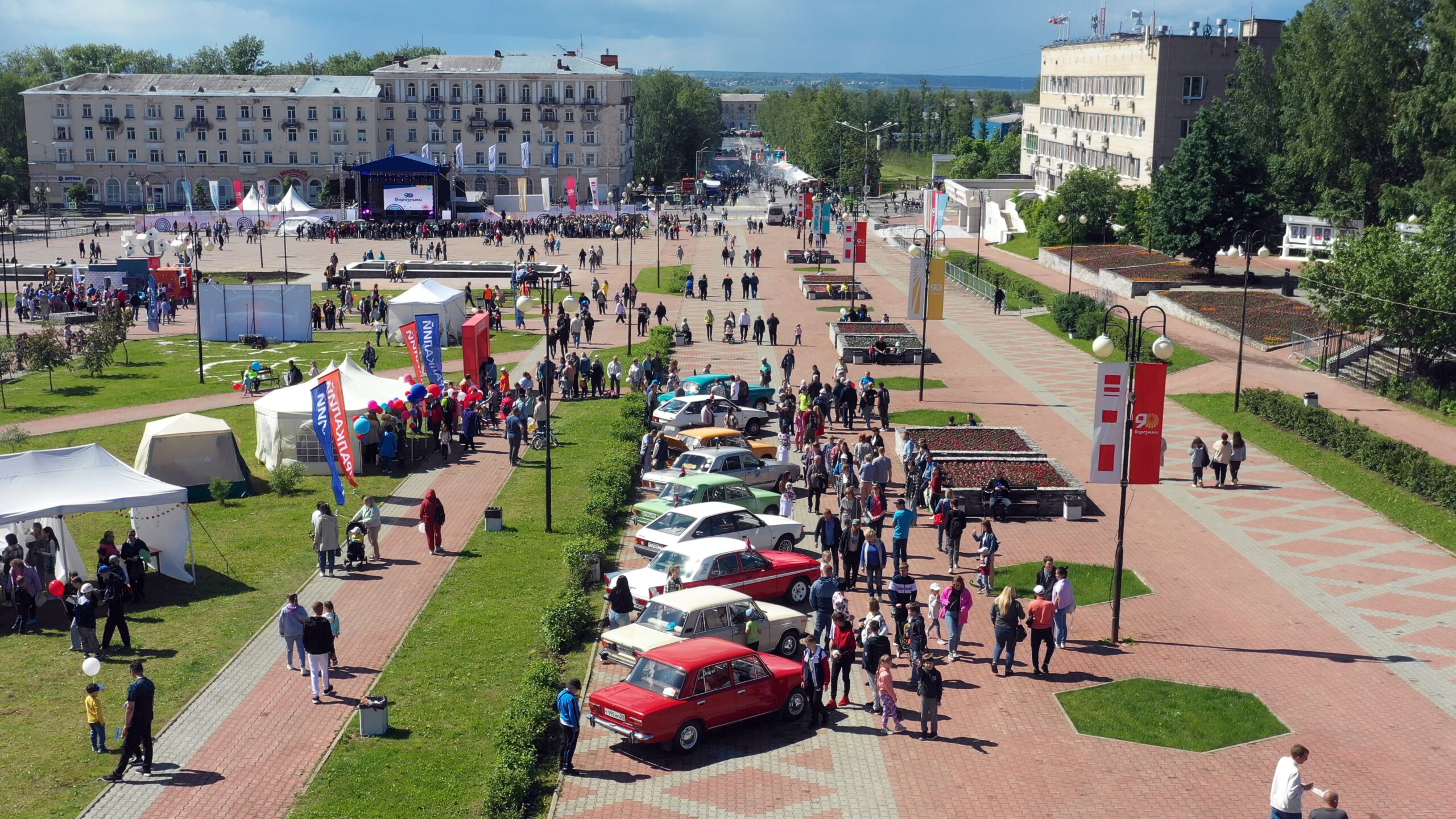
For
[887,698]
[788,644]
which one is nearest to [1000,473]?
[788,644]

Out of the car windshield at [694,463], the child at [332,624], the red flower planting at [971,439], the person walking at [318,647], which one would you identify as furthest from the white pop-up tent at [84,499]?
the red flower planting at [971,439]

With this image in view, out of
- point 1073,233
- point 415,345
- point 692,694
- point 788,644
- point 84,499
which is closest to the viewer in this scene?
point 692,694

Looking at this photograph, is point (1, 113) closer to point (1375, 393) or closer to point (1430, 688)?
point (1375, 393)

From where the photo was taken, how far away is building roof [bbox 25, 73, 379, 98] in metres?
110

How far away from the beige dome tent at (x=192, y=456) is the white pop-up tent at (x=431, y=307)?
1780cm

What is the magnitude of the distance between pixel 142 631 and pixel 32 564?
8.07 feet

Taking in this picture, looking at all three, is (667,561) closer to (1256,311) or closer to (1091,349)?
(1091,349)

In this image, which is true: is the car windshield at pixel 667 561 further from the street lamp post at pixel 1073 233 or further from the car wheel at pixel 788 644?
the street lamp post at pixel 1073 233

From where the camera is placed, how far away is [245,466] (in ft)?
89.2

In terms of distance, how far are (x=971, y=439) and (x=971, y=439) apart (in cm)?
1

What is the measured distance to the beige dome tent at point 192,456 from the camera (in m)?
26.3

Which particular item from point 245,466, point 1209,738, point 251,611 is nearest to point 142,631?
point 251,611

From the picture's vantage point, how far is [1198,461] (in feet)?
94.1

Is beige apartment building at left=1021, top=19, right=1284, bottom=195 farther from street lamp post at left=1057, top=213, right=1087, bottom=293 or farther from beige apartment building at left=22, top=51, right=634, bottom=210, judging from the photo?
beige apartment building at left=22, top=51, right=634, bottom=210
